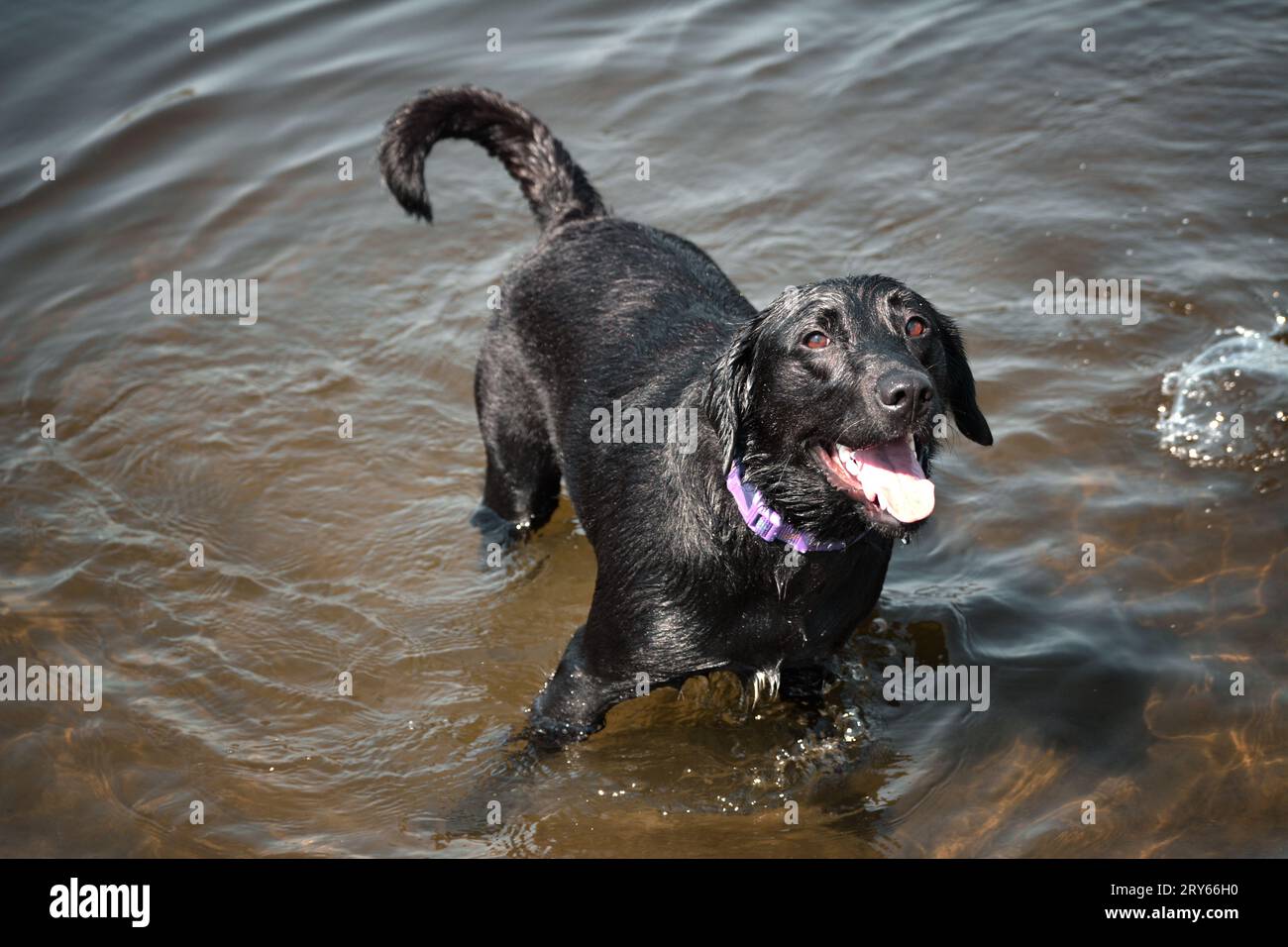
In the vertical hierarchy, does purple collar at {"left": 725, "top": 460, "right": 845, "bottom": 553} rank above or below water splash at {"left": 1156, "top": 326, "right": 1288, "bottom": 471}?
below

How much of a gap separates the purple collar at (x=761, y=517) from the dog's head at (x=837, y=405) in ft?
0.11

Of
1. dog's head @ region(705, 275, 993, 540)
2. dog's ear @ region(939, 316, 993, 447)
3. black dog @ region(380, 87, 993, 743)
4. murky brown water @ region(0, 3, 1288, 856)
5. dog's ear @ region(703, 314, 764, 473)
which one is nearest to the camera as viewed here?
dog's head @ region(705, 275, 993, 540)

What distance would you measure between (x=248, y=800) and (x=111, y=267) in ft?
16.6

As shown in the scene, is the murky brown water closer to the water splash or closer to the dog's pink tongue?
the water splash

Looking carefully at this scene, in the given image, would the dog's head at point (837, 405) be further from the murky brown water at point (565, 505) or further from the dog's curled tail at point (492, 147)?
the dog's curled tail at point (492, 147)

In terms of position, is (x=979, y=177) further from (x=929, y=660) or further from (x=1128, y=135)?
(x=929, y=660)

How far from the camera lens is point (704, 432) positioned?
166 inches

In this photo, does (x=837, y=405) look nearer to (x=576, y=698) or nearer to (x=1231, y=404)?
(x=576, y=698)

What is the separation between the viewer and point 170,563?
21.1ft

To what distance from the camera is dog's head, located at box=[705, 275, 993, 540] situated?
3777 millimetres

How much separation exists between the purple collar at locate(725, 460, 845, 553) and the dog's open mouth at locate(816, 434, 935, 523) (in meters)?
0.24

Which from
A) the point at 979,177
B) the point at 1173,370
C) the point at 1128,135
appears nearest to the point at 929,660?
the point at 1173,370

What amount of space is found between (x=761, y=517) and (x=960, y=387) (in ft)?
2.78

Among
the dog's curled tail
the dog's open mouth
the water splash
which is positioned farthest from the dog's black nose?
the water splash
